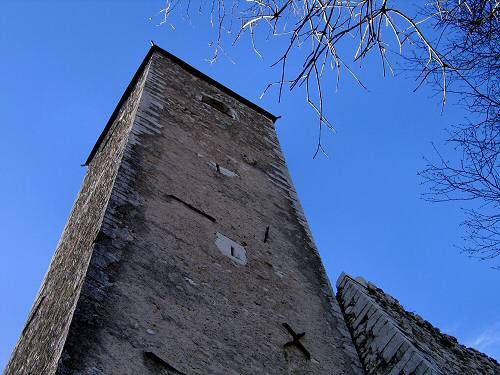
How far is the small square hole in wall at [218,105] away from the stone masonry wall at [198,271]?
100cm

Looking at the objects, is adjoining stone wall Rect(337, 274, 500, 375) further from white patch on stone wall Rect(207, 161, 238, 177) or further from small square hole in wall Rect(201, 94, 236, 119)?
small square hole in wall Rect(201, 94, 236, 119)

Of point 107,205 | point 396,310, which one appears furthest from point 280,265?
point 107,205

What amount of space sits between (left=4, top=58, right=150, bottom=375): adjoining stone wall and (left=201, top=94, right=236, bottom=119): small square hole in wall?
2.14 m

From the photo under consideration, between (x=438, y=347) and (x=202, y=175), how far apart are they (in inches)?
119

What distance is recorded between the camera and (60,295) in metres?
4.57

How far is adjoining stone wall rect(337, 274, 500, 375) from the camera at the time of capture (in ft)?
15.6

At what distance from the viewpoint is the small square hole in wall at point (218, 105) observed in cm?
877

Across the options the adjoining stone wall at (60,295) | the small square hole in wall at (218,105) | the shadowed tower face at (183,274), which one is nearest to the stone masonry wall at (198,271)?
the shadowed tower face at (183,274)

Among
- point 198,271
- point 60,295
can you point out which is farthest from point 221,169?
point 60,295

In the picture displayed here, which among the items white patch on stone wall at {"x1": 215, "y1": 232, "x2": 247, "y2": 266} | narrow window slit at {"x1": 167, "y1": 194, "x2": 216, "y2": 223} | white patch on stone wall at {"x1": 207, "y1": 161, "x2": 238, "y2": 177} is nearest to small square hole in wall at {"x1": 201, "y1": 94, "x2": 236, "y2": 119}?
white patch on stone wall at {"x1": 207, "y1": 161, "x2": 238, "y2": 177}

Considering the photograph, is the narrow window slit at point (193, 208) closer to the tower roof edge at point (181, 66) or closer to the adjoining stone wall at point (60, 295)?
the adjoining stone wall at point (60, 295)

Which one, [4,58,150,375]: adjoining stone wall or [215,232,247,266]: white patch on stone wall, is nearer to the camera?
[4,58,150,375]: adjoining stone wall

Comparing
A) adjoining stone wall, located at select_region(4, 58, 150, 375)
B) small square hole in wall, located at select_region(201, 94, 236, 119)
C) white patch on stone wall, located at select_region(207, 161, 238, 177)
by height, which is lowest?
adjoining stone wall, located at select_region(4, 58, 150, 375)

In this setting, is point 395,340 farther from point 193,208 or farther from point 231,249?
point 193,208
